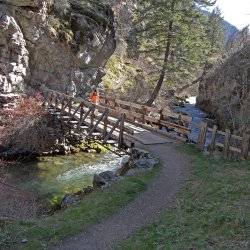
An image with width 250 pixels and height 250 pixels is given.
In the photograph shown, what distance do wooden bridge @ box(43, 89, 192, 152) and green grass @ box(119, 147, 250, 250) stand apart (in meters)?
5.44

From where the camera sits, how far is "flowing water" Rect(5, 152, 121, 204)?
19797 mm

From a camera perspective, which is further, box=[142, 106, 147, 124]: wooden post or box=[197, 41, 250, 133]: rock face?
box=[142, 106, 147, 124]: wooden post

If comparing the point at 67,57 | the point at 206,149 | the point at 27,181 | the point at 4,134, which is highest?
the point at 67,57

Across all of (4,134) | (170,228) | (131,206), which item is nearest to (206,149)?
(131,206)

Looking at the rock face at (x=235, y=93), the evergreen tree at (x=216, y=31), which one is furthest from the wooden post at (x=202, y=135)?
the evergreen tree at (x=216, y=31)

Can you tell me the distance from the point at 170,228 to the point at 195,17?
24.3 metres

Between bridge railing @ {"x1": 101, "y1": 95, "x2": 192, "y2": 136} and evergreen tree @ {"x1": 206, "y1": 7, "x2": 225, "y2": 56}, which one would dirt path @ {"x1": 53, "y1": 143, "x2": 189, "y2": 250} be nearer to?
bridge railing @ {"x1": 101, "y1": 95, "x2": 192, "y2": 136}

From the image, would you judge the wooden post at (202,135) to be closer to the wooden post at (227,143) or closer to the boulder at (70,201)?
the wooden post at (227,143)

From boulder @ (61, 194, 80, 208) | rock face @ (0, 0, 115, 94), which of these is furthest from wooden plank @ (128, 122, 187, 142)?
rock face @ (0, 0, 115, 94)

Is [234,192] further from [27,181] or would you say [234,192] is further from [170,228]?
[27,181]

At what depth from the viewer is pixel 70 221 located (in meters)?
11.3

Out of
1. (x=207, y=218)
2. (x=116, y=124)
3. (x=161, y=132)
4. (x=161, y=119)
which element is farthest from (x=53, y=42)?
(x=207, y=218)

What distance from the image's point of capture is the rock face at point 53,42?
87.2 feet

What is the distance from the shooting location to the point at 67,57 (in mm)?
30141
